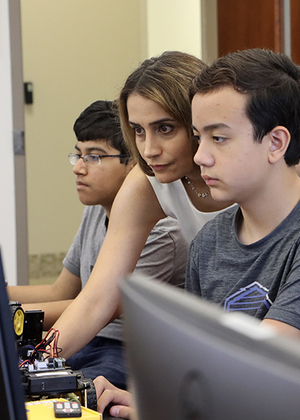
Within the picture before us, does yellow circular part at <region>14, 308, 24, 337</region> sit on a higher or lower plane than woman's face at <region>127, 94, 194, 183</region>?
lower

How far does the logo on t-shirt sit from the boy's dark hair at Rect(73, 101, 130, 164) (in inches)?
34.3

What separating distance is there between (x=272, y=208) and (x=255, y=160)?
10 centimetres

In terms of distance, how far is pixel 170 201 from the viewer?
1.36 meters

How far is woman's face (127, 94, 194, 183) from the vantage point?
121 centimetres

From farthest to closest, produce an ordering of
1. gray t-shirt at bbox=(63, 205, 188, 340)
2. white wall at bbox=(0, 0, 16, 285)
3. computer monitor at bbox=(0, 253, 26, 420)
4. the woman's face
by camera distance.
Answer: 1. white wall at bbox=(0, 0, 16, 285)
2. gray t-shirt at bbox=(63, 205, 188, 340)
3. the woman's face
4. computer monitor at bbox=(0, 253, 26, 420)

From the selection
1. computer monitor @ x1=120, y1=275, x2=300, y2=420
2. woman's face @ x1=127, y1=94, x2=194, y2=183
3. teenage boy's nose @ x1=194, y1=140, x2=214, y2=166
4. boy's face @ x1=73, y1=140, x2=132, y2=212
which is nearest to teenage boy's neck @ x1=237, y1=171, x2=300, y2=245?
teenage boy's nose @ x1=194, y1=140, x2=214, y2=166

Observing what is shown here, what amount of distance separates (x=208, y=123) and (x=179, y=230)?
2.05 feet

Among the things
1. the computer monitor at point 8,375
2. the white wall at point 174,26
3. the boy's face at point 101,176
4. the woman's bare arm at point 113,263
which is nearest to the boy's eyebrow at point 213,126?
the woman's bare arm at point 113,263

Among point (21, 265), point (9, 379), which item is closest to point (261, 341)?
point (9, 379)

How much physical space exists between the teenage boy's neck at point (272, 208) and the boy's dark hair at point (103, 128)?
2.68ft

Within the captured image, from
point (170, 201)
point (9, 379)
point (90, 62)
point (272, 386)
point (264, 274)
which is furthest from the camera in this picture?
Answer: point (90, 62)

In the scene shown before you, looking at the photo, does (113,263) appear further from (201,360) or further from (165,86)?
(201,360)

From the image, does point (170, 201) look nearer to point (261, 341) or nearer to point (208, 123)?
point (208, 123)

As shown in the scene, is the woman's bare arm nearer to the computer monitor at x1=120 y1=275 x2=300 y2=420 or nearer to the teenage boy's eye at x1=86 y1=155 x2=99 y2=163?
the teenage boy's eye at x1=86 y1=155 x2=99 y2=163
